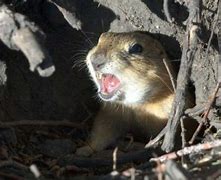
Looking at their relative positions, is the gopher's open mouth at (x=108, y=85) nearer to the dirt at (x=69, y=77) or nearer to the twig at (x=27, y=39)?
the dirt at (x=69, y=77)

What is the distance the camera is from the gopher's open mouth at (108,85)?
469 cm

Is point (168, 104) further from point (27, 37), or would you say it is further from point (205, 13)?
point (27, 37)

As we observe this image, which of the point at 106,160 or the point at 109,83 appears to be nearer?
the point at 106,160

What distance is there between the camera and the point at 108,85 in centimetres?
473

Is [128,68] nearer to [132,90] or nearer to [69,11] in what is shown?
[132,90]

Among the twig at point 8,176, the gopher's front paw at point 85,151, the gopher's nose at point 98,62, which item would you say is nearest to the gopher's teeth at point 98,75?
the gopher's nose at point 98,62

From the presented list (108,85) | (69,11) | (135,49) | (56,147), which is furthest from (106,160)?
(135,49)

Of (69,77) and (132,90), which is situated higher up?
(69,77)

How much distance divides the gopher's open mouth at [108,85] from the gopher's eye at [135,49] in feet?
1.12

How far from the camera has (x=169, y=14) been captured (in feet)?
14.0

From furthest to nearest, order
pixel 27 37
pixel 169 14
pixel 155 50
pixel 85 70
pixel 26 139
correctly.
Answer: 1. pixel 85 70
2. pixel 155 50
3. pixel 26 139
4. pixel 169 14
5. pixel 27 37

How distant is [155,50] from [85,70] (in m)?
0.78

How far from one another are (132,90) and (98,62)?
1.34 ft

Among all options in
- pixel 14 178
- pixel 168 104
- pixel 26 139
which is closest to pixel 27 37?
pixel 14 178
